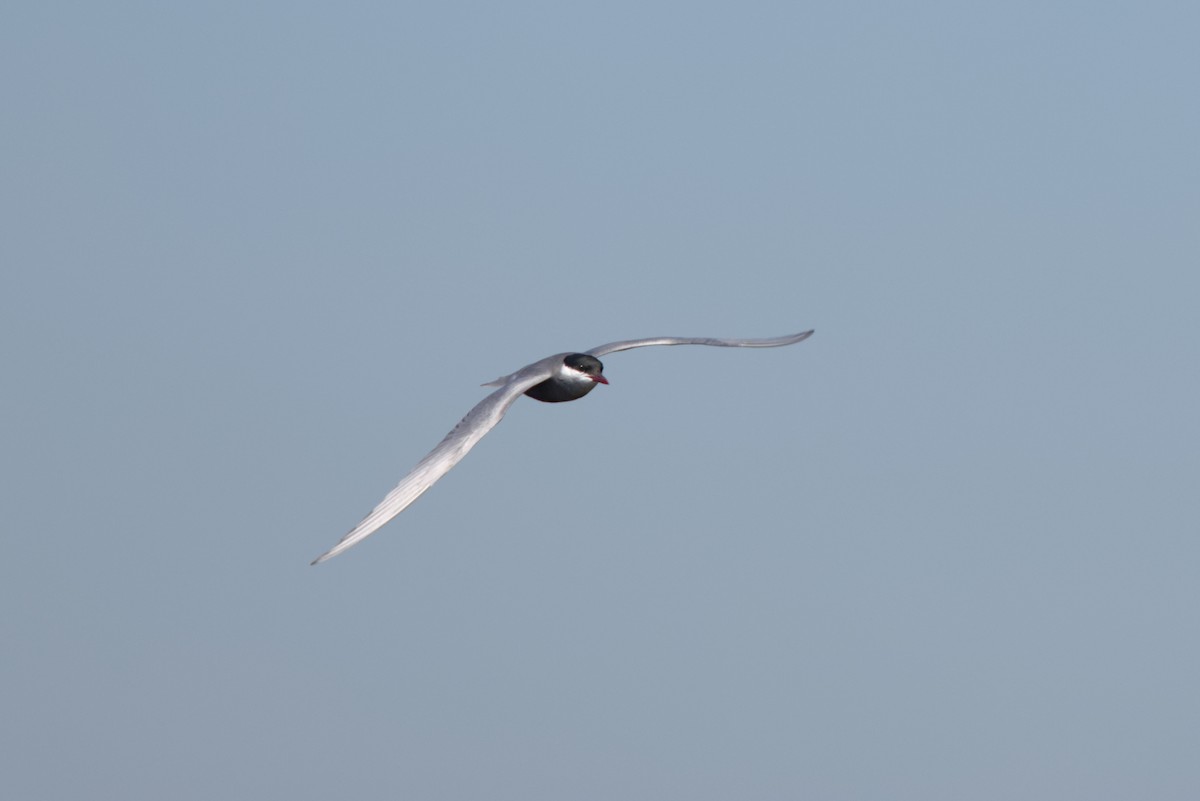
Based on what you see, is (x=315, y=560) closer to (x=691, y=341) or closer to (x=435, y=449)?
(x=435, y=449)

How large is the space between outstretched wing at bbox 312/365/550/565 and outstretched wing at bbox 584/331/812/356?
13.8 ft

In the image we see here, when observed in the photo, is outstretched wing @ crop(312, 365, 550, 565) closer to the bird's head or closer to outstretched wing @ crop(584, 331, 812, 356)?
the bird's head

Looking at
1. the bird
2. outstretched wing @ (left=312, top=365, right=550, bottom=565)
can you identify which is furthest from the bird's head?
outstretched wing @ (left=312, top=365, right=550, bottom=565)

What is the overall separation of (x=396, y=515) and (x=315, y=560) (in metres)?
2.29

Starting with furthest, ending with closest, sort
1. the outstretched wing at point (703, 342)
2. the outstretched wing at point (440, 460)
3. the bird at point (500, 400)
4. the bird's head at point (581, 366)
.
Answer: the outstretched wing at point (703, 342) → the bird's head at point (581, 366) → the bird at point (500, 400) → the outstretched wing at point (440, 460)

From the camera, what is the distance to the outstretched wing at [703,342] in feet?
107

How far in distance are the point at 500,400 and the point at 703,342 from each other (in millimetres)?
9195

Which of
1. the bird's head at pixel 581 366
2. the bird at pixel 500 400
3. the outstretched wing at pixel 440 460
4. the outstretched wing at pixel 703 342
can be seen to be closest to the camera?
the outstretched wing at pixel 440 460

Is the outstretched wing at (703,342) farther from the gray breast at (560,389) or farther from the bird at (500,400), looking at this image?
the gray breast at (560,389)

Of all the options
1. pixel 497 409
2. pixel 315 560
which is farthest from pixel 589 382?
pixel 315 560

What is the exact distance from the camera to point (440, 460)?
24328mm

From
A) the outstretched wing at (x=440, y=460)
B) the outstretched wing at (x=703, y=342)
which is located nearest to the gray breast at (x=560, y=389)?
the outstretched wing at (x=440, y=460)

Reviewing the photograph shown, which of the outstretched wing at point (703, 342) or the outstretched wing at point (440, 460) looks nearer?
the outstretched wing at point (440, 460)

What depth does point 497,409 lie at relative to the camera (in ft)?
84.9
